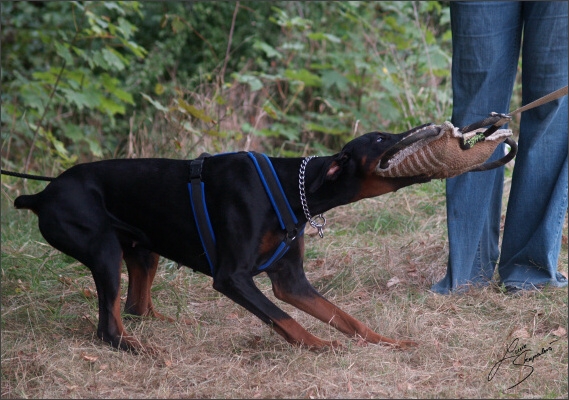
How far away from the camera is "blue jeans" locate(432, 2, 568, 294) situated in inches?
158

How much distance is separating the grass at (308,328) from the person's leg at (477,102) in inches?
7.7

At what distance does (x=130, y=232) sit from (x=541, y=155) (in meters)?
2.22

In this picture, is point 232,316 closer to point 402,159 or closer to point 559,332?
point 402,159

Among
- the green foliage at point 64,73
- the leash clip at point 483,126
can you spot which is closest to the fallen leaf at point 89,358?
the leash clip at point 483,126

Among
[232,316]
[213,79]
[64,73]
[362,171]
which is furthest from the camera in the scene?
[213,79]

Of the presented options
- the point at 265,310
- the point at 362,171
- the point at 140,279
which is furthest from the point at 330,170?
the point at 140,279

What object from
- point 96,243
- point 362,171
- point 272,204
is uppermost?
point 362,171

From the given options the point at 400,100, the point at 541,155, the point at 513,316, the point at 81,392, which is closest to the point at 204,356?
the point at 81,392

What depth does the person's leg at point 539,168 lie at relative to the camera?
3.99 m

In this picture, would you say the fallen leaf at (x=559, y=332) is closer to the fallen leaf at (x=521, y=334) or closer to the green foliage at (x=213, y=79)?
the fallen leaf at (x=521, y=334)

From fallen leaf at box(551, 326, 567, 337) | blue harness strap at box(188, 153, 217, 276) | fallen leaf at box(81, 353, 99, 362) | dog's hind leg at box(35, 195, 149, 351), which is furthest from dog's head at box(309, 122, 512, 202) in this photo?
fallen leaf at box(81, 353, 99, 362)

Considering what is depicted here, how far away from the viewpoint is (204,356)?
3602 mm

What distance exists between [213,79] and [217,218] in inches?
212

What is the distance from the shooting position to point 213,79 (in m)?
8.78
